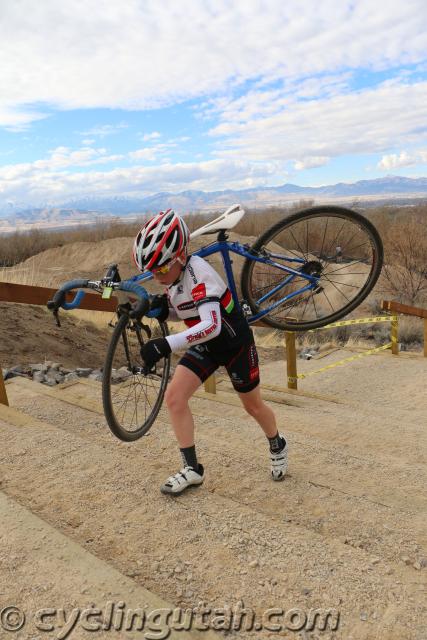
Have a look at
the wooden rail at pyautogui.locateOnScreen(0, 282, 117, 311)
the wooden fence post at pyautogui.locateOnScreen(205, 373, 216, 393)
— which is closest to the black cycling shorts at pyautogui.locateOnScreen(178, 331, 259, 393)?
the wooden rail at pyautogui.locateOnScreen(0, 282, 117, 311)

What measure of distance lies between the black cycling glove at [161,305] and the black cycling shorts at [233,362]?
0.91 ft

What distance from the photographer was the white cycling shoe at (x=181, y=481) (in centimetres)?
296

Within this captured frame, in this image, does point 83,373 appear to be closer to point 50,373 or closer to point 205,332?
point 50,373

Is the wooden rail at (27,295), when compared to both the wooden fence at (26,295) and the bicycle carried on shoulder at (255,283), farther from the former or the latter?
the bicycle carried on shoulder at (255,283)

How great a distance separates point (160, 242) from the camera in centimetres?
286

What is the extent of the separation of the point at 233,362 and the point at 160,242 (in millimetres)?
915

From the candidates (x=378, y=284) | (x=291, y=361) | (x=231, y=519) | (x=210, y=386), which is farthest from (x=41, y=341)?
(x=378, y=284)

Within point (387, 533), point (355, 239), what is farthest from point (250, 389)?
point (355, 239)

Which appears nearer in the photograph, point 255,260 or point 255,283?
point 255,260

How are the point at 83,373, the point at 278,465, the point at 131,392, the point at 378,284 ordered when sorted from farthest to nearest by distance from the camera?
the point at 378,284 → the point at 83,373 → the point at 131,392 → the point at 278,465

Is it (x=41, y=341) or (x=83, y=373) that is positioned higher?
(x=41, y=341)

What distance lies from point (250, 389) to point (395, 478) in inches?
47.5

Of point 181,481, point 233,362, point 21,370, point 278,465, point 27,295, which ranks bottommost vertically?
point 21,370

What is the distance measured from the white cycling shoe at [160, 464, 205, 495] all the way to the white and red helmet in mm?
1266
